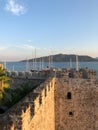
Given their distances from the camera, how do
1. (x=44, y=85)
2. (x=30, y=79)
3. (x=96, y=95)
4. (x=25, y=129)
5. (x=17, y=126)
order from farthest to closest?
(x=30, y=79) < (x=96, y=95) < (x=44, y=85) < (x=25, y=129) < (x=17, y=126)

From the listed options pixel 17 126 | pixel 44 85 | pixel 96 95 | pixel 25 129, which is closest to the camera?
pixel 17 126

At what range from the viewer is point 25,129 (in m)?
8.01

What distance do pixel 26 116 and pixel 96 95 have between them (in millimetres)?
10038

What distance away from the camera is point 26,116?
812cm

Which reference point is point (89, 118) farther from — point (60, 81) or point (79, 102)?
point (60, 81)

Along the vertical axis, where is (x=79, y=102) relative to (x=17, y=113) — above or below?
below

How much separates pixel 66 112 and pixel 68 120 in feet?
1.75

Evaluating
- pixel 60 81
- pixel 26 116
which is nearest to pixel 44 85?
pixel 60 81

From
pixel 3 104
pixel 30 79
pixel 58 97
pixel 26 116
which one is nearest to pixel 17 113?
pixel 26 116

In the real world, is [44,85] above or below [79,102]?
above

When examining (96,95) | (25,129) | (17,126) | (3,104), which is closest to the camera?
(17,126)

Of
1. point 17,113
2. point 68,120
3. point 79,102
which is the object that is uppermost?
point 17,113

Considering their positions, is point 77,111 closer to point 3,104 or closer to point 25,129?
point 3,104

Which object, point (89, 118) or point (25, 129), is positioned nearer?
point (25, 129)
